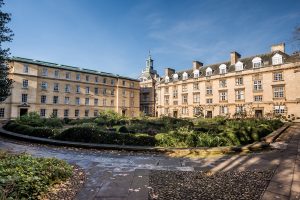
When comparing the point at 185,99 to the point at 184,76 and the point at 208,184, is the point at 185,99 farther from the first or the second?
the point at 208,184

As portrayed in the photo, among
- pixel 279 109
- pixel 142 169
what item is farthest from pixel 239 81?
pixel 142 169

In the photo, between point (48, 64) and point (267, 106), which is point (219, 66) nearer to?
point (267, 106)

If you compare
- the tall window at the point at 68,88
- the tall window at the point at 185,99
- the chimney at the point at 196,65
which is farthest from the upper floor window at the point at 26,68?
the chimney at the point at 196,65

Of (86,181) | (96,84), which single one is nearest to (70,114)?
(96,84)

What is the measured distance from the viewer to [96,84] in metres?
53.4

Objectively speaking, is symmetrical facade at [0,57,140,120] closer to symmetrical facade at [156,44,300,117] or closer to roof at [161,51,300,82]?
symmetrical facade at [156,44,300,117]

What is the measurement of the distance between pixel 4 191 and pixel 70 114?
152 ft

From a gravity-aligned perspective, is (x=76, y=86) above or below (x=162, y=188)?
above

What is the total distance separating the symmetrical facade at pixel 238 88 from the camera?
37375mm

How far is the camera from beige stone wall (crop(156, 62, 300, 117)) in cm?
3656

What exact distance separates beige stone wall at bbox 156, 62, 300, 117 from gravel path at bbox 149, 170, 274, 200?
3668 cm

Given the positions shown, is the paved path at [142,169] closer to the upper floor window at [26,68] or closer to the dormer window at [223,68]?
the upper floor window at [26,68]

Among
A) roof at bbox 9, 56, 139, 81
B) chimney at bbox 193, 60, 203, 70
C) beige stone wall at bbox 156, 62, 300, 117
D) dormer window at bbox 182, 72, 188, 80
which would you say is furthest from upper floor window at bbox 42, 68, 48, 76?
chimney at bbox 193, 60, 203, 70

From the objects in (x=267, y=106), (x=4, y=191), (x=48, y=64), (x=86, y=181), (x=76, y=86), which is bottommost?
(x=86, y=181)
